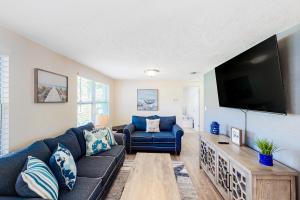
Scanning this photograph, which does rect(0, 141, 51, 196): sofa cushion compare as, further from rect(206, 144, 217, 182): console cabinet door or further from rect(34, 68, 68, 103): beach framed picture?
rect(206, 144, 217, 182): console cabinet door

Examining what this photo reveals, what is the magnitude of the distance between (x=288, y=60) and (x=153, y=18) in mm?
1489

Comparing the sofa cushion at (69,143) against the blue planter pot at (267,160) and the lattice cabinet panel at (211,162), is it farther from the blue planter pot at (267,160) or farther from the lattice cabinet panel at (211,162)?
the blue planter pot at (267,160)

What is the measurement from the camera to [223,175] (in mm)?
2312

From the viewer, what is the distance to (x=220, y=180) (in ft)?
7.95

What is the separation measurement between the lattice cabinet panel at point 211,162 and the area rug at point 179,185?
1.23 ft

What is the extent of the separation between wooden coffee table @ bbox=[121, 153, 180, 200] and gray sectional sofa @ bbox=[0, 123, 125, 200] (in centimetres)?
35

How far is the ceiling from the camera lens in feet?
4.44

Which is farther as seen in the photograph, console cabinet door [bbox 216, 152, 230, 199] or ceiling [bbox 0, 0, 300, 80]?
console cabinet door [bbox 216, 152, 230, 199]

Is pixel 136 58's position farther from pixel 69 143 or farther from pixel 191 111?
pixel 191 111

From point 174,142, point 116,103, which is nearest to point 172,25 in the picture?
point 174,142

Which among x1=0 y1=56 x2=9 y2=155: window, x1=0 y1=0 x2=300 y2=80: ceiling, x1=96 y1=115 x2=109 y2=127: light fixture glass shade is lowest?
x1=96 y1=115 x2=109 y2=127: light fixture glass shade

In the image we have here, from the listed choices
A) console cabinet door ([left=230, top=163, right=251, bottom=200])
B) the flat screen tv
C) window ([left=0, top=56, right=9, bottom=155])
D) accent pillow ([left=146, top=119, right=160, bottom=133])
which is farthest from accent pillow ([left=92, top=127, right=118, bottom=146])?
the flat screen tv

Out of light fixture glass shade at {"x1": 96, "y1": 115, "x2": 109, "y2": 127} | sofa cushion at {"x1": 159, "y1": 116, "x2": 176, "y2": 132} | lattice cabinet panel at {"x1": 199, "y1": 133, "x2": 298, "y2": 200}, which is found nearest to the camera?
lattice cabinet panel at {"x1": 199, "y1": 133, "x2": 298, "y2": 200}

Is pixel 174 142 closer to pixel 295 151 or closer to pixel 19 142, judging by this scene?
pixel 295 151
